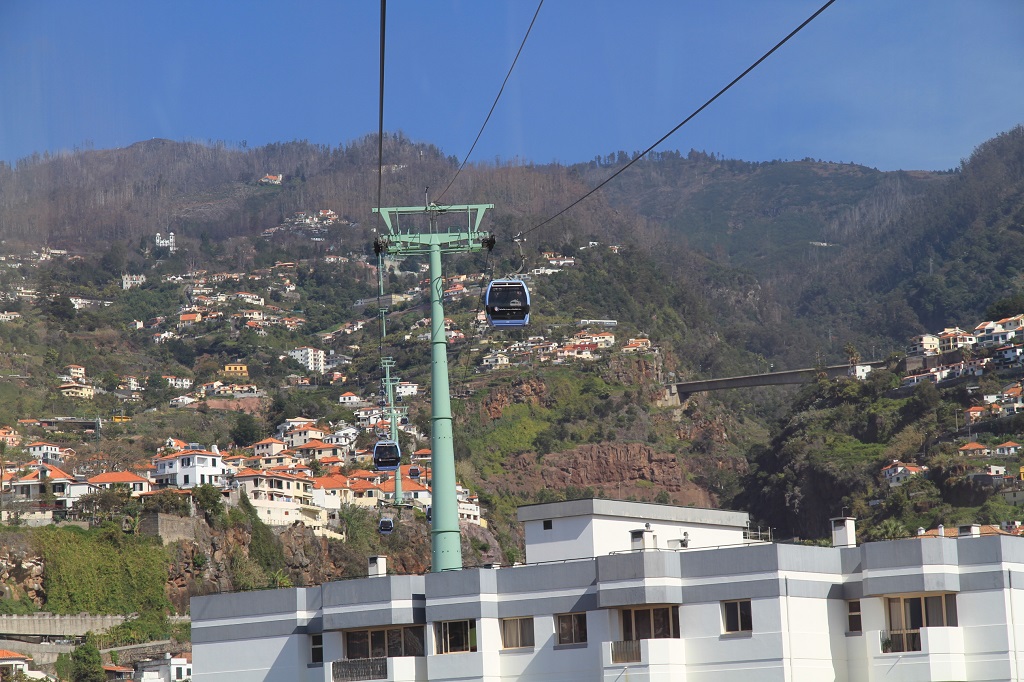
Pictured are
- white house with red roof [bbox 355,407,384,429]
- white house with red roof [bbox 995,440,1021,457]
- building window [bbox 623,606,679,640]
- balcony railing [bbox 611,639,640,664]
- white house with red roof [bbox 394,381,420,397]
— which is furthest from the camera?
white house with red roof [bbox 394,381,420,397]

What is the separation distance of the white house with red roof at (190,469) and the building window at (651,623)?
265ft

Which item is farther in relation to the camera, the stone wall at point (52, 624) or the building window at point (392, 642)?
the stone wall at point (52, 624)

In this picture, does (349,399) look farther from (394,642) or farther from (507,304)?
(394,642)

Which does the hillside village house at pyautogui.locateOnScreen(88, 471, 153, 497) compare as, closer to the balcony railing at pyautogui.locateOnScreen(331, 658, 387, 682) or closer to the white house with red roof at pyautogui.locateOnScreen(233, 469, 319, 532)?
the white house with red roof at pyautogui.locateOnScreen(233, 469, 319, 532)

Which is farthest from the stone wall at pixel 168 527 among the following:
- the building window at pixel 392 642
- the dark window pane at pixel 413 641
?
the dark window pane at pixel 413 641

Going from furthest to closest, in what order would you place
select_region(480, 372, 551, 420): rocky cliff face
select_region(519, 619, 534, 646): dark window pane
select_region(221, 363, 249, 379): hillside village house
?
select_region(221, 363, 249, 379): hillside village house
select_region(480, 372, 551, 420): rocky cliff face
select_region(519, 619, 534, 646): dark window pane

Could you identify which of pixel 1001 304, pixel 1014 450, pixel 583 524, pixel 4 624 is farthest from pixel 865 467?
pixel 583 524

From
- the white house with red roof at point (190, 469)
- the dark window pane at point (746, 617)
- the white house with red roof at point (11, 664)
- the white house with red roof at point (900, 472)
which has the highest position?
the white house with red roof at point (190, 469)

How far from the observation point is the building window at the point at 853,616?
3488 centimetres

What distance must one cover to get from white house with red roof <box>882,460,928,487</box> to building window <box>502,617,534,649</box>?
3566 inches

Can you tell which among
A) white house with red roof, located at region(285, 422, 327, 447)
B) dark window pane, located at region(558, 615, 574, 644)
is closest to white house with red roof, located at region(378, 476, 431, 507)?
white house with red roof, located at region(285, 422, 327, 447)

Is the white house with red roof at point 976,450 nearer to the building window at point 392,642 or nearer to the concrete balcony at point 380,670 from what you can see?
the building window at point 392,642

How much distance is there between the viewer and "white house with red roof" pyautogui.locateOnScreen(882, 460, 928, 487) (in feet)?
402

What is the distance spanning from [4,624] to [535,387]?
95001 mm
